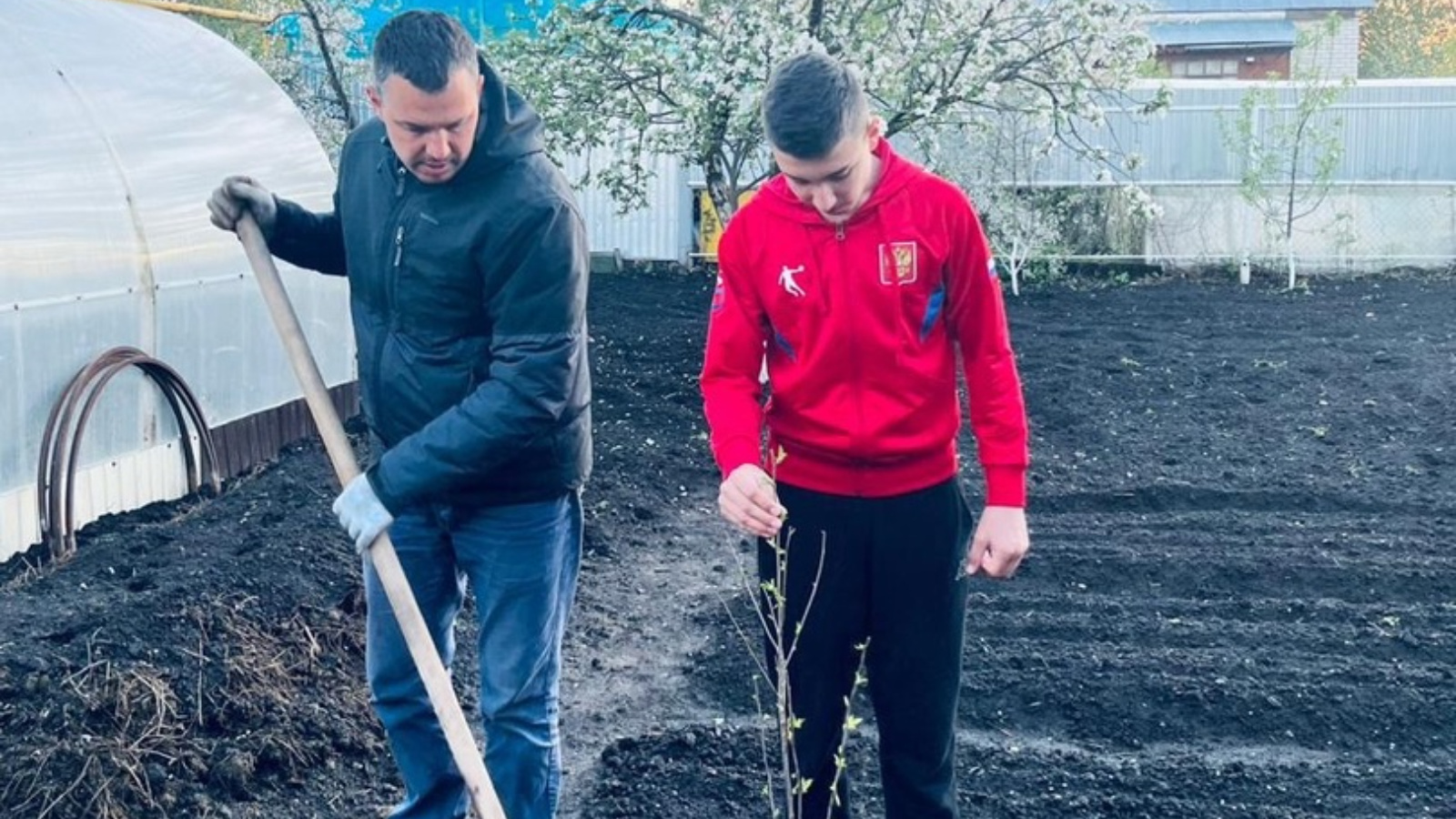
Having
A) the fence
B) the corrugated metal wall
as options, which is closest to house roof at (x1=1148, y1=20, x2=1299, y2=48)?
the fence

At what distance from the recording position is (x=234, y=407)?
735 centimetres

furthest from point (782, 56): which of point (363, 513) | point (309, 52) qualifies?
point (309, 52)

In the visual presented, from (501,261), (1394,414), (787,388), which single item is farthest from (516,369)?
(1394,414)

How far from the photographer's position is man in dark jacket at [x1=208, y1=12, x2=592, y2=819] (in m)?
3.03

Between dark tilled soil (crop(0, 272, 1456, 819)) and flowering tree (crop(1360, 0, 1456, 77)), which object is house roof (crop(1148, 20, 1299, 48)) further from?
dark tilled soil (crop(0, 272, 1456, 819))

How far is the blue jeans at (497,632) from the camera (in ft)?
10.6

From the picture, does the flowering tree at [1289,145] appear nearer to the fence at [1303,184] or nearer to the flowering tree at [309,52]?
the fence at [1303,184]

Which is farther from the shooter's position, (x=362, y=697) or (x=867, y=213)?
(x=362, y=697)

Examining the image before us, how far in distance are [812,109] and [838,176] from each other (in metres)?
0.13

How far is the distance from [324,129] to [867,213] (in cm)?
1027

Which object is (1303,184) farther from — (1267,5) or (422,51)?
(422,51)

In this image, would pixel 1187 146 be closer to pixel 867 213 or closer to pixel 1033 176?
pixel 1033 176

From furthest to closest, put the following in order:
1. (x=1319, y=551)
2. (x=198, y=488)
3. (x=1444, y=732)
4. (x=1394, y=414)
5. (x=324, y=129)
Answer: (x=324, y=129)
(x=1394, y=414)
(x=198, y=488)
(x=1319, y=551)
(x=1444, y=732)

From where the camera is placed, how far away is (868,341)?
3018 millimetres
